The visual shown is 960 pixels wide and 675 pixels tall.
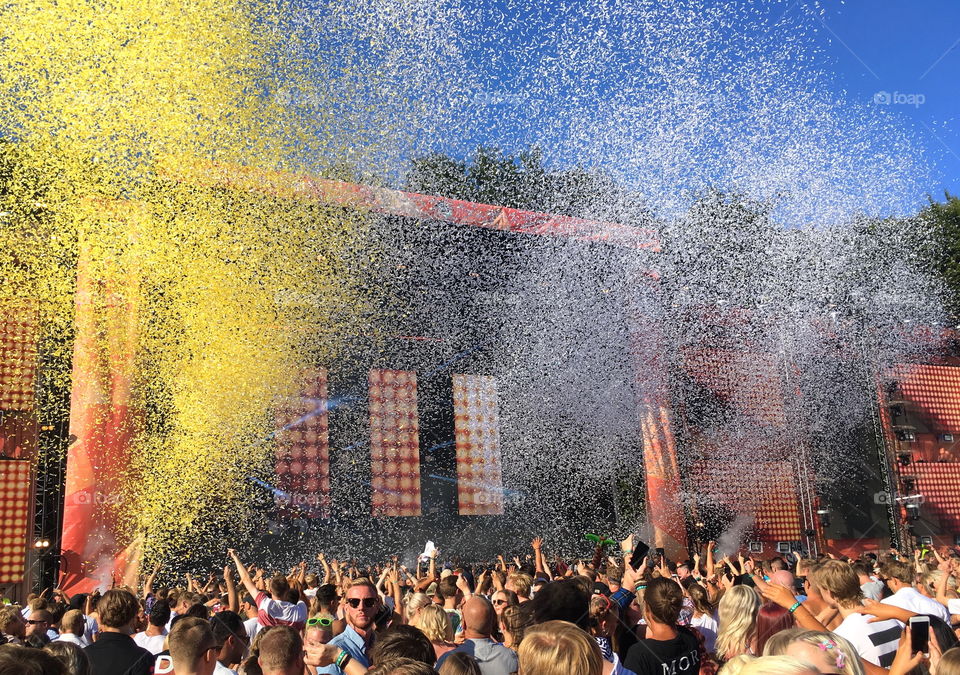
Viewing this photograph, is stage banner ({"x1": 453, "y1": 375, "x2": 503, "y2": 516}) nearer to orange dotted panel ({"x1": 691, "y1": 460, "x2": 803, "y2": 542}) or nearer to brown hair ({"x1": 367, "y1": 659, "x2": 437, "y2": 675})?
orange dotted panel ({"x1": 691, "y1": 460, "x2": 803, "y2": 542})

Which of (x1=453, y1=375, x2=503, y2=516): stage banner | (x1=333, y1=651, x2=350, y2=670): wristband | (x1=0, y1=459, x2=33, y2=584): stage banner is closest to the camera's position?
(x1=333, y1=651, x2=350, y2=670): wristband

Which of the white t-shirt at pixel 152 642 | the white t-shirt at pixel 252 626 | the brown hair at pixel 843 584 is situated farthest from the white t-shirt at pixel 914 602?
the white t-shirt at pixel 152 642

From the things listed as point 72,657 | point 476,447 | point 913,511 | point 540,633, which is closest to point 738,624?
point 540,633

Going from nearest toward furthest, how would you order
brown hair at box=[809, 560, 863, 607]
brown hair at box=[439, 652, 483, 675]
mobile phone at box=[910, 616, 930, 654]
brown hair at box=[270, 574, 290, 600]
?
1. brown hair at box=[439, 652, 483, 675]
2. mobile phone at box=[910, 616, 930, 654]
3. brown hair at box=[809, 560, 863, 607]
4. brown hair at box=[270, 574, 290, 600]

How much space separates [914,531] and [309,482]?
1332 cm

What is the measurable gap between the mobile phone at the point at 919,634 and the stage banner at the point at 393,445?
1291 cm

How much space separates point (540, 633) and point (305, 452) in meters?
12.6

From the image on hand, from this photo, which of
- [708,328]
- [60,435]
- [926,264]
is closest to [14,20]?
[60,435]

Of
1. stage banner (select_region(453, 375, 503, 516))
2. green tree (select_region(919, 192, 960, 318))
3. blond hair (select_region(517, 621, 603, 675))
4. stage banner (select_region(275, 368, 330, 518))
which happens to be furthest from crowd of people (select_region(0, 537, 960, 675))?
green tree (select_region(919, 192, 960, 318))

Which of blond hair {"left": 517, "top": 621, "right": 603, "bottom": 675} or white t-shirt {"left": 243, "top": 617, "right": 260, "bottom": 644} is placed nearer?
blond hair {"left": 517, "top": 621, "right": 603, "bottom": 675}

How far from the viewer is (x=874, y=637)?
3639 mm

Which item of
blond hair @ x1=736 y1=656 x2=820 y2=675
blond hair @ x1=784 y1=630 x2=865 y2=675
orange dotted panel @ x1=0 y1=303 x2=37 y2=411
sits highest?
orange dotted panel @ x1=0 y1=303 x2=37 y2=411

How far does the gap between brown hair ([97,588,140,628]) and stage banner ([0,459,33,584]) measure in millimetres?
8889

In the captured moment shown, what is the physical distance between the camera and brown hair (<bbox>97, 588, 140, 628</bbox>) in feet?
13.1
